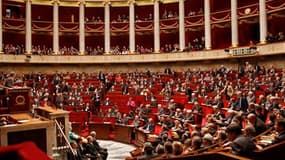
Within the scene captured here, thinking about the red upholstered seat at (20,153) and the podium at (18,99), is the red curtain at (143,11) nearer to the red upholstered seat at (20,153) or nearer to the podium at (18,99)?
the podium at (18,99)

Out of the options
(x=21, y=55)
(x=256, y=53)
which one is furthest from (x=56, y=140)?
(x=21, y=55)

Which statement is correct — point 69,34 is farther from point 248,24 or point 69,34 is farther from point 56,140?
point 56,140

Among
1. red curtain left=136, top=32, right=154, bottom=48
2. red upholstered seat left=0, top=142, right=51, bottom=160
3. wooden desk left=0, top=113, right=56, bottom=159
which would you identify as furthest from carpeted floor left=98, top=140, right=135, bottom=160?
red curtain left=136, top=32, right=154, bottom=48

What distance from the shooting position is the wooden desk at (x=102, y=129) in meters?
12.7

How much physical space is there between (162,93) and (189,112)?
430 cm

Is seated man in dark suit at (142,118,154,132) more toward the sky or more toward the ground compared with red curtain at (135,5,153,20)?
more toward the ground

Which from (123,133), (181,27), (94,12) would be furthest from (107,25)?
(123,133)

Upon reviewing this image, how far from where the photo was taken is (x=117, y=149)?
10938mm

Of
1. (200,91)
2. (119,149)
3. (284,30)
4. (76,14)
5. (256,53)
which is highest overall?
(76,14)

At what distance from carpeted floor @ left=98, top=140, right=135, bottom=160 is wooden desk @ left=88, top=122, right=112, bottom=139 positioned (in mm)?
310

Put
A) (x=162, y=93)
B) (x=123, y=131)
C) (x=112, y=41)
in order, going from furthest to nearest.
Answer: (x=112, y=41)
(x=162, y=93)
(x=123, y=131)

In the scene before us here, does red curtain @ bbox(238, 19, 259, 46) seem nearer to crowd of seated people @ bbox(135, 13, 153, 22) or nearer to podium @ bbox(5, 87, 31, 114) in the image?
crowd of seated people @ bbox(135, 13, 153, 22)

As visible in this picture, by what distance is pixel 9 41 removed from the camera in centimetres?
2244

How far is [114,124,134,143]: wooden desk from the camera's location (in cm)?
1185
